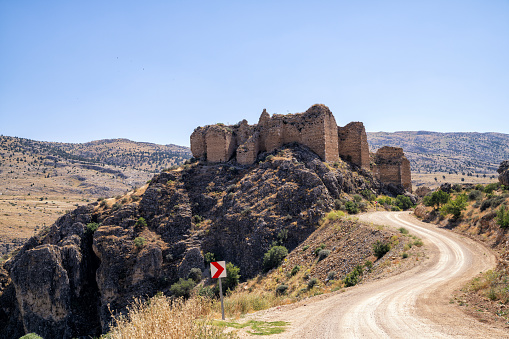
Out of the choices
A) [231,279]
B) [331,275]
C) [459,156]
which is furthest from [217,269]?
[459,156]

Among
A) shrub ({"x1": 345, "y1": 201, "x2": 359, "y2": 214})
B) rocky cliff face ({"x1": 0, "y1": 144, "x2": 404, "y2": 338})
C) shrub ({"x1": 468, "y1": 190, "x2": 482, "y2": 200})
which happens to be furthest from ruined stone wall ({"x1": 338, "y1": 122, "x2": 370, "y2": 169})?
shrub ({"x1": 468, "y1": 190, "x2": 482, "y2": 200})

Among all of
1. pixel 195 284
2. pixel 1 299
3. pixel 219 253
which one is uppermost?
pixel 219 253

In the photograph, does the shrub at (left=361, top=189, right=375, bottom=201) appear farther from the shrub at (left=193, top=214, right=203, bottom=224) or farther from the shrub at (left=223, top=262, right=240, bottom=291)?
the shrub at (left=193, top=214, right=203, bottom=224)

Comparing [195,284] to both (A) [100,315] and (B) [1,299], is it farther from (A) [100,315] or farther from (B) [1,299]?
(B) [1,299]

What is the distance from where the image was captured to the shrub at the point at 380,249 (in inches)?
728

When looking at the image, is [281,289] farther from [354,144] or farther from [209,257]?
[354,144]

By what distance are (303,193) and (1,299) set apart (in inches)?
1318

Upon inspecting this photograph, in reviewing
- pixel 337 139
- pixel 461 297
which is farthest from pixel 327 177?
pixel 461 297

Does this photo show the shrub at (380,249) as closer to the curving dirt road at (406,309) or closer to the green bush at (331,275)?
the curving dirt road at (406,309)

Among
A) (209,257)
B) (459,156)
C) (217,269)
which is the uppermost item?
(459,156)

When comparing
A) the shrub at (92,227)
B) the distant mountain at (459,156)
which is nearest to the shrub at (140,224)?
the shrub at (92,227)

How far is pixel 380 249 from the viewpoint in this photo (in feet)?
61.0

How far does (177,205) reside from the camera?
1336 inches

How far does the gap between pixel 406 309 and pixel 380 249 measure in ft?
29.2
